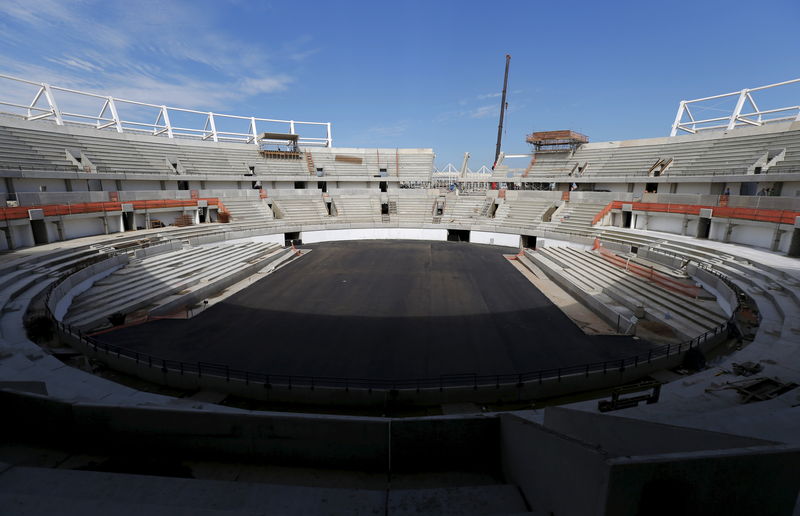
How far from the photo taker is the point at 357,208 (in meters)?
41.7

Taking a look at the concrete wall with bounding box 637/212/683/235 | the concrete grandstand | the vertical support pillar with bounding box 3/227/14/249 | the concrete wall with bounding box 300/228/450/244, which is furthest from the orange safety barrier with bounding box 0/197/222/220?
the concrete wall with bounding box 637/212/683/235

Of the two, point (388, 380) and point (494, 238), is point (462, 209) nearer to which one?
point (494, 238)

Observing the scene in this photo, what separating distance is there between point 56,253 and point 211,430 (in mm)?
20692

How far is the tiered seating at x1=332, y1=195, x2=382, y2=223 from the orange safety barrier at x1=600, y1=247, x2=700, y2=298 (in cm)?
2360

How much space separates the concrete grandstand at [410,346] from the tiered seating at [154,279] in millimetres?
154

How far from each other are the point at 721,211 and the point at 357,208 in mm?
31232

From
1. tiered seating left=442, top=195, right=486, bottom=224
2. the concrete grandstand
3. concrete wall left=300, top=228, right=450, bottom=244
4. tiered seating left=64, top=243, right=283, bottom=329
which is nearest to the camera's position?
the concrete grandstand

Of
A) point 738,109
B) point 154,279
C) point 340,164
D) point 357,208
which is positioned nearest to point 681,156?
point 738,109

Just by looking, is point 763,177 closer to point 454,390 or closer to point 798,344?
point 798,344

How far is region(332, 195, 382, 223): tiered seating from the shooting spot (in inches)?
1576

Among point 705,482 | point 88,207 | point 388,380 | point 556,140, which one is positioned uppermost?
point 556,140

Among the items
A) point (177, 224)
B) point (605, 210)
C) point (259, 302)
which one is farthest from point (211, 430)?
point (605, 210)

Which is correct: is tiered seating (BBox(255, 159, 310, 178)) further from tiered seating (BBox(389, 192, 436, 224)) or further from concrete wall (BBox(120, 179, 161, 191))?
tiered seating (BBox(389, 192, 436, 224))

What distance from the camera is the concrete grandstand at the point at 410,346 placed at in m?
4.44
